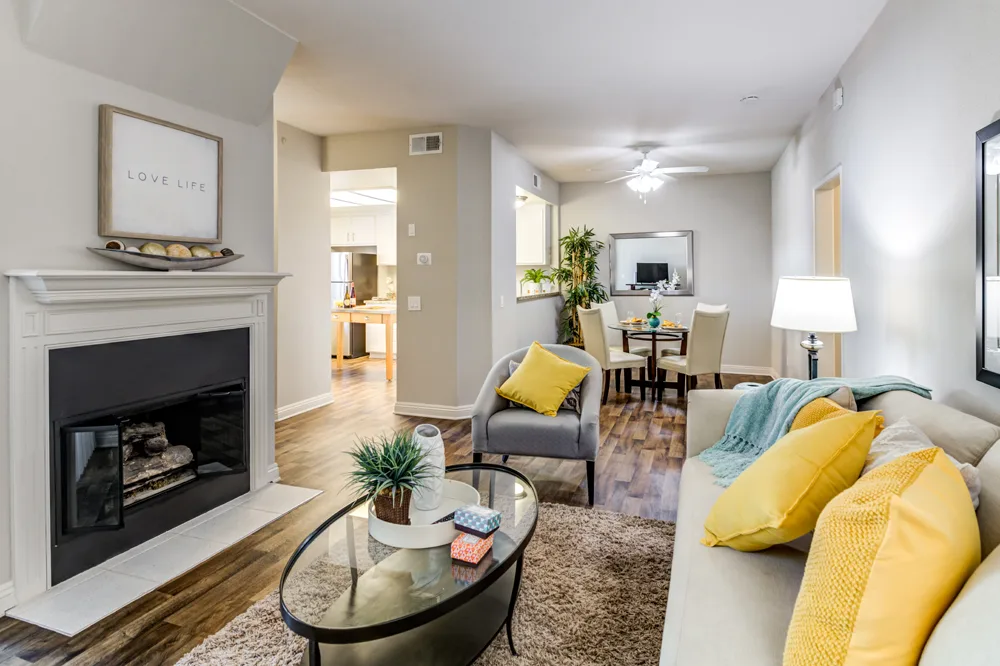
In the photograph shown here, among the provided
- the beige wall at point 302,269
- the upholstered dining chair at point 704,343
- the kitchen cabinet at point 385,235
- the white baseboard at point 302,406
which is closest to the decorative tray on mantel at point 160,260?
the beige wall at point 302,269

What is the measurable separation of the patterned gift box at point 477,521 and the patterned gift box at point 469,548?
Result: 3 cm

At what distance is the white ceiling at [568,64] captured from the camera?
293 cm

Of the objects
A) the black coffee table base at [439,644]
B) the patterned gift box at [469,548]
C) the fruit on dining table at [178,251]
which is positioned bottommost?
the black coffee table base at [439,644]

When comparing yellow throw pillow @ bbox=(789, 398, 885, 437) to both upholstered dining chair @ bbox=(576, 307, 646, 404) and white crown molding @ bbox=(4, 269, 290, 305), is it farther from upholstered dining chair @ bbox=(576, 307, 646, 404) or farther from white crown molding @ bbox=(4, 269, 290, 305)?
upholstered dining chair @ bbox=(576, 307, 646, 404)

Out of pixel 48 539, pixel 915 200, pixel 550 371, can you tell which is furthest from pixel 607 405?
pixel 48 539

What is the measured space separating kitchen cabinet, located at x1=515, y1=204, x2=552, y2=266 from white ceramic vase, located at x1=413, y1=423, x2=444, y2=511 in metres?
5.87

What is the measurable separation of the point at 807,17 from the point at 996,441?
96.1 inches

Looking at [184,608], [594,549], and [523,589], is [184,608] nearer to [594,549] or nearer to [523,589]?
[523,589]

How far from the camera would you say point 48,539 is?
2207 mm

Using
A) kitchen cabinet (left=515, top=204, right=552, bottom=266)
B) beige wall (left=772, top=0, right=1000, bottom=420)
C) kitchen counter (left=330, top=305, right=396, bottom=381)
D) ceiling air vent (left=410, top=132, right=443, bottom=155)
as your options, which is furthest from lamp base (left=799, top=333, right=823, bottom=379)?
kitchen counter (left=330, top=305, right=396, bottom=381)

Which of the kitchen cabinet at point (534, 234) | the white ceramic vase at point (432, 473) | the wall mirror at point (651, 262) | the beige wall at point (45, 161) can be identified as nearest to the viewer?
the white ceramic vase at point (432, 473)

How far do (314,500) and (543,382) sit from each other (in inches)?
56.8

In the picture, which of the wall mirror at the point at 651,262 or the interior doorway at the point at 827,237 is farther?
the wall mirror at the point at 651,262

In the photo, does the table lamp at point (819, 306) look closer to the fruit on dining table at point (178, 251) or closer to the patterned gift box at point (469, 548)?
the patterned gift box at point (469, 548)
